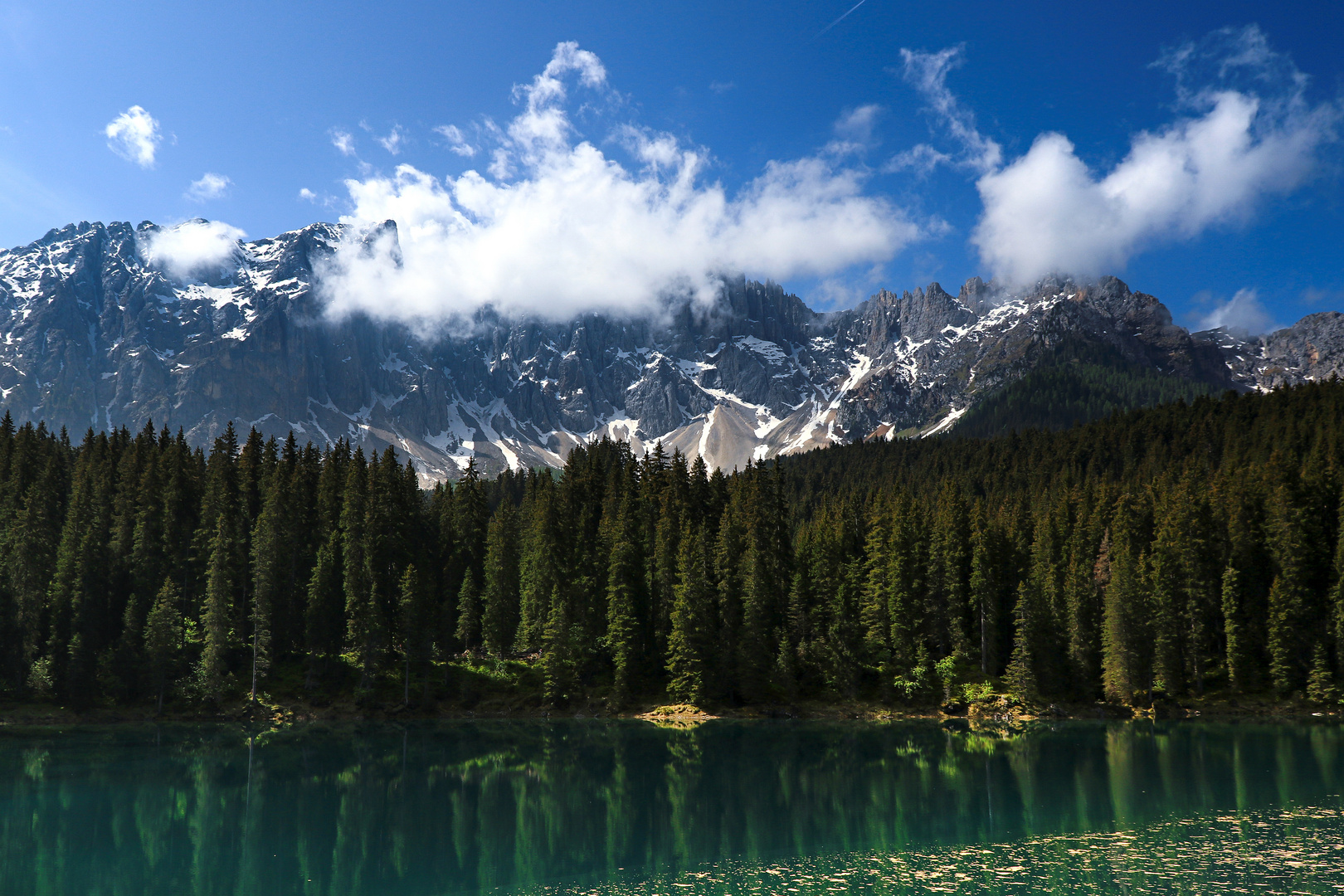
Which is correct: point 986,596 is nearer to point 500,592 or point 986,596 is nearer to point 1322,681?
point 1322,681

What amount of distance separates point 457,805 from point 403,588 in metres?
38.6

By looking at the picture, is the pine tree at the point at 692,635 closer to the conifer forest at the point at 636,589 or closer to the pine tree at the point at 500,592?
the conifer forest at the point at 636,589

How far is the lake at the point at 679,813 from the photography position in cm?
2812

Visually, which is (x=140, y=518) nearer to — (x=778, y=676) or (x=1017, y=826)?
(x=778, y=676)

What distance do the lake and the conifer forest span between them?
1057cm

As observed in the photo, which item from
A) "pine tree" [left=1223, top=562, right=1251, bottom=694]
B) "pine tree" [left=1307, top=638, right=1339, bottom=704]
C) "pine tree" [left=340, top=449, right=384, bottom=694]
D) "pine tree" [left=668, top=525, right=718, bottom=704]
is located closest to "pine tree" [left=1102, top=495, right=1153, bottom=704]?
"pine tree" [left=1223, top=562, right=1251, bottom=694]

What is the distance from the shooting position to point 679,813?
1516 inches

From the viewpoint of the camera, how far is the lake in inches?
1107

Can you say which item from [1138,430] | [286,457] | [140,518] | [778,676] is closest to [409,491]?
[286,457]

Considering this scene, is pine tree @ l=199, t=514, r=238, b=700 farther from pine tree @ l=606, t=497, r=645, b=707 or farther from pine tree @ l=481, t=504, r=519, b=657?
pine tree @ l=606, t=497, r=645, b=707

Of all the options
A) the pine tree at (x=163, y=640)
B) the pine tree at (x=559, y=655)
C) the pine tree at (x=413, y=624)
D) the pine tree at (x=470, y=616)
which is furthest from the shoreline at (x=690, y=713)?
the pine tree at (x=470, y=616)

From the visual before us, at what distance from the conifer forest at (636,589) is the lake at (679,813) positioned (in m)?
10.6

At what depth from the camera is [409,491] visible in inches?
3568

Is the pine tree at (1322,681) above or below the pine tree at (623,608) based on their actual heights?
below
